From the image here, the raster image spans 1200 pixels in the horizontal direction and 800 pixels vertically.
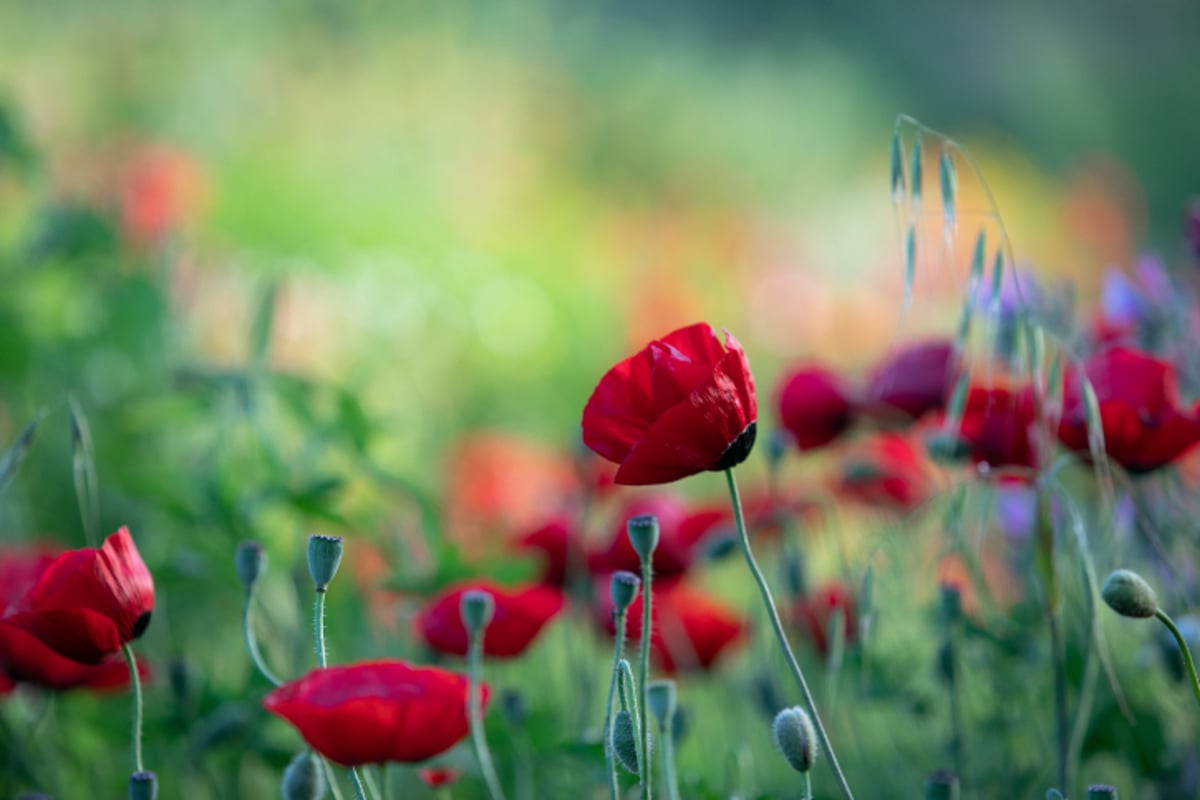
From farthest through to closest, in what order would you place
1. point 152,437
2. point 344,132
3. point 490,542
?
point 344,132, point 152,437, point 490,542

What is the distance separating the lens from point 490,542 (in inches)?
59.9

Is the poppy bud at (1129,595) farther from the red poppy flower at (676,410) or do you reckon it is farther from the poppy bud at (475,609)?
the poppy bud at (475,609)

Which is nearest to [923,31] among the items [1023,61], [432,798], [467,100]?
[1023,61]

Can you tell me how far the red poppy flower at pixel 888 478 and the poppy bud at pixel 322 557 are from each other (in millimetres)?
621

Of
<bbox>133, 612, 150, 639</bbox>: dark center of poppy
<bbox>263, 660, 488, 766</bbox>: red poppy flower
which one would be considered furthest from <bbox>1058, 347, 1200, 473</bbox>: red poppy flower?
<bbox>133, 612, 150, 639</bbox>: dark center of poppy

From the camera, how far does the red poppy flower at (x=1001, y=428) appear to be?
94 centimetres

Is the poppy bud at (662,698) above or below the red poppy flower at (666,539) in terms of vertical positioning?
above

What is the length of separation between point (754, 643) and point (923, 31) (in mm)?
6801

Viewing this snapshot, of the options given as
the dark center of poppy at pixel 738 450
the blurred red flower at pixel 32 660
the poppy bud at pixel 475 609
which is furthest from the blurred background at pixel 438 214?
the poppy bud at pixel 475 609

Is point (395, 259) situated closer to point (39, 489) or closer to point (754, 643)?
point (39, 489)

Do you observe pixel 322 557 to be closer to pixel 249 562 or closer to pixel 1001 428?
pixel 249 562

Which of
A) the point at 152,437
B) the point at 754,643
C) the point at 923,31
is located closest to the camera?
the point at 754,643

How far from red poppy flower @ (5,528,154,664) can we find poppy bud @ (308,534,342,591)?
12cm

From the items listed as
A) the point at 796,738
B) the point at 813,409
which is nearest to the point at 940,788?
the point at 796,738
